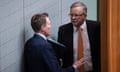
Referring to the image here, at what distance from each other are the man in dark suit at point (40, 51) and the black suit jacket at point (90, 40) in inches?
9.8

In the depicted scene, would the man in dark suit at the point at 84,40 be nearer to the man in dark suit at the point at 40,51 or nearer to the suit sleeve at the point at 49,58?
the man in dark suit at the point at 40,51

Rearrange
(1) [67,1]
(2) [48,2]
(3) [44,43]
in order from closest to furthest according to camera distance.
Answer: (3) [44,43]
(2) [48,2]
(1) [67,1]

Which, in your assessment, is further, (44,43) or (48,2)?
(48,2)

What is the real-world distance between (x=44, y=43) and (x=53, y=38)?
0.57m

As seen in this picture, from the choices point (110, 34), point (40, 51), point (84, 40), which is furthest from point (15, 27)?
point (110, 34)

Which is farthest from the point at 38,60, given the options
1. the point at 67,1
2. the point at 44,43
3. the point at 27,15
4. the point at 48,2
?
the point at 67,1

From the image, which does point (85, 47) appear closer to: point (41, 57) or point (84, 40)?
point (84, 40)

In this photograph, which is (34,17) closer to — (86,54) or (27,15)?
(27,15)

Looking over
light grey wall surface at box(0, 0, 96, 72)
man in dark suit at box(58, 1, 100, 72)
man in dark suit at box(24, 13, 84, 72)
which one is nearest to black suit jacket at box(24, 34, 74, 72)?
man in dark suit at box(24, 13, 84, 72)

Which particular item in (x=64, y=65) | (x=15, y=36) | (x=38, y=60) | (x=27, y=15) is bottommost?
(x=64, y=65)

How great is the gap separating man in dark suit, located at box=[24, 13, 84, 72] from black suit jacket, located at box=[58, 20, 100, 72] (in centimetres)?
25

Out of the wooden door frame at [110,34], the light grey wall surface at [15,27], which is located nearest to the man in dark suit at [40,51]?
the light grey wall surface at [15,27]

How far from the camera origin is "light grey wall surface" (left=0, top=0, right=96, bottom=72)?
266 centimetres

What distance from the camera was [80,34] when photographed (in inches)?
115
